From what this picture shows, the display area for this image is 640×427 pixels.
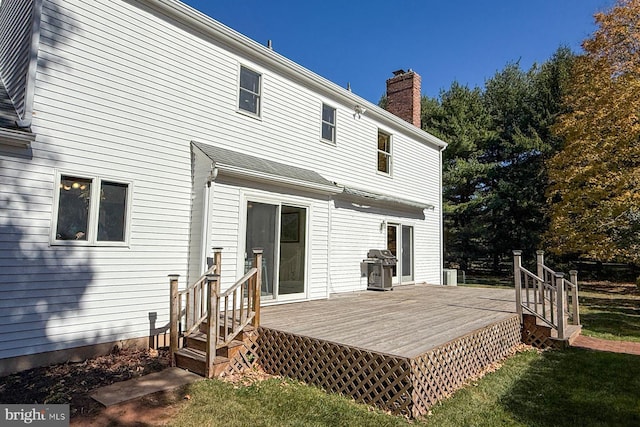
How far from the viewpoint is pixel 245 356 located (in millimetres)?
5160

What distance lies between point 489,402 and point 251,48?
746 centimetres

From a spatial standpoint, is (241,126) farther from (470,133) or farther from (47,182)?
(470,133)

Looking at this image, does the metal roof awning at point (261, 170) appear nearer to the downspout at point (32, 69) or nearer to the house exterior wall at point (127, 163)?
the house exterior wall at point (127, 163)

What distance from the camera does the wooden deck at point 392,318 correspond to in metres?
4.64

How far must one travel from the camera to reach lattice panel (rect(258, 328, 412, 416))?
386 centimetres

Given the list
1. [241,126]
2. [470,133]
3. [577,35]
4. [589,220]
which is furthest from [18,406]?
[470,133]

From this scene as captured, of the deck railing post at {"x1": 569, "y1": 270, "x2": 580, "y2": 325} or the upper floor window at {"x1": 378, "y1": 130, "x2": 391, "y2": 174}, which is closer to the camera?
the deck railing post at {"x1": 569, "y1": 270, "x2": 580, "y2": 325}

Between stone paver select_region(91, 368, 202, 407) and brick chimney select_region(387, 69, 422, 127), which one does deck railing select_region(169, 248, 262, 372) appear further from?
brick chimney select_region(387, 69, 422, 127)

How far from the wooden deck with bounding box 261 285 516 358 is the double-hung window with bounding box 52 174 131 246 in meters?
2.69

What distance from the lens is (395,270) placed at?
1158 cm

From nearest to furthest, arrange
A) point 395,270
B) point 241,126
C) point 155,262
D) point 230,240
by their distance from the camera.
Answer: point 155,262, point 230,240, point 241,126, point 395,270

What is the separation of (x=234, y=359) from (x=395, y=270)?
7.49 m

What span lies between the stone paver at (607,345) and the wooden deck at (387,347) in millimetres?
1341
